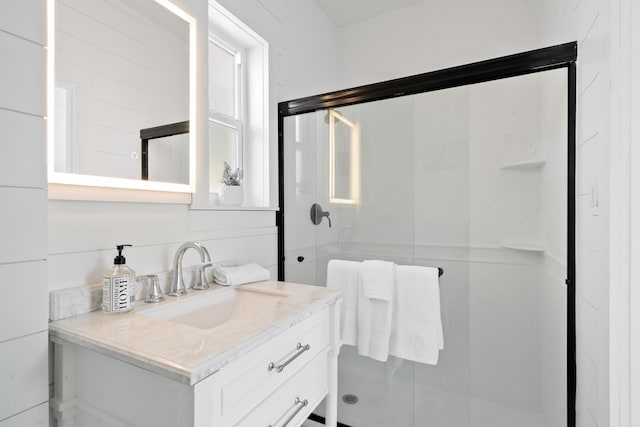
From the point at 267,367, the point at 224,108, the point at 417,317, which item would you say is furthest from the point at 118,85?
the point at 417,317

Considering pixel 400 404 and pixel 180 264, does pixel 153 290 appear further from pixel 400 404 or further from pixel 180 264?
pixel 400 404

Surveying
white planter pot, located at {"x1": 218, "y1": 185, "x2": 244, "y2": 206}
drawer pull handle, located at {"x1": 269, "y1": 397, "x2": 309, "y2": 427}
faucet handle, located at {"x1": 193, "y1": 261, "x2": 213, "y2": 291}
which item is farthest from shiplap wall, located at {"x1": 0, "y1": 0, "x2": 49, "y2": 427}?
white planter pot, located at {"x1": 218, "y1": 185, "x2": 244, "y2": 206}

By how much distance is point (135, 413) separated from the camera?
697 millimetres

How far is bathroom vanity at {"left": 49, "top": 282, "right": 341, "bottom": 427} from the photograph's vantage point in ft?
2.10

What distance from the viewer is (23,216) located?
2.48ft

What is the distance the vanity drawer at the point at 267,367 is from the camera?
0.71m

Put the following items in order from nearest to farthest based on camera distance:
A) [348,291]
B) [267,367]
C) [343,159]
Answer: [267,367] < [348,291] < [343,159]

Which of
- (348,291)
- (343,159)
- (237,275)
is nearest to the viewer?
(237,275)

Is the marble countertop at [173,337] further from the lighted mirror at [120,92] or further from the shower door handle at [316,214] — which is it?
the shower door handle at [316,214]

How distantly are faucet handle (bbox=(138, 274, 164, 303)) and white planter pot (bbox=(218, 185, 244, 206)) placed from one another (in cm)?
52

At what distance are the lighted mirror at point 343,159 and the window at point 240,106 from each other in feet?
1.16

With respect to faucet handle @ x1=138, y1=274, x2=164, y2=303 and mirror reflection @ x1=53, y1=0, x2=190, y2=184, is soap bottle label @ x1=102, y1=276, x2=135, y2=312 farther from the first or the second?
mirror reflection @ x1=53, y1=0, x2=190, y2=184

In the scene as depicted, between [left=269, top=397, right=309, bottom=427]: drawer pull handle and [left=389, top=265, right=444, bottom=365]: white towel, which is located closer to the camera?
[left=269, top=397, right=309, bottom=427]: drawer pull handle

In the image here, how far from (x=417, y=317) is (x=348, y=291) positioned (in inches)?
13.4
